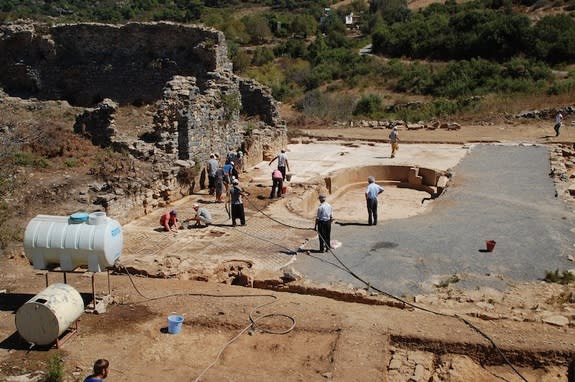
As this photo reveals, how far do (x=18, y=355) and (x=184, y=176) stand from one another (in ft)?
28.8

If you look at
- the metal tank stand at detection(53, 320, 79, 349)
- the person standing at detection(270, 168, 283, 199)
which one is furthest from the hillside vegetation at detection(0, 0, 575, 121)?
the metal tank stand at detection(53, 320, 79, 349)

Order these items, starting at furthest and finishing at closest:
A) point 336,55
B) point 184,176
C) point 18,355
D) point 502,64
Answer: point 336,55 → point 502,64 → point 184,176 → point 18,355

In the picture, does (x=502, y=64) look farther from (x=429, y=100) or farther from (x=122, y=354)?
(x=122, y=354)

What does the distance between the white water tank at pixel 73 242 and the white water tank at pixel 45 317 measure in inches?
32.6

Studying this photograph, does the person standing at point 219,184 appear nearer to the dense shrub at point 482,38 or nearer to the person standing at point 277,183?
the person standing at point 277,183

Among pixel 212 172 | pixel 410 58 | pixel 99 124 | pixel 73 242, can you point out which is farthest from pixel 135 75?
pixel 410 58

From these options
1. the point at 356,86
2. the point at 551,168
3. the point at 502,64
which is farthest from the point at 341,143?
the point at 502,64

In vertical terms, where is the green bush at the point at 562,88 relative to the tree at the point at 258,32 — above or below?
below

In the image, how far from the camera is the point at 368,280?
10906 mm

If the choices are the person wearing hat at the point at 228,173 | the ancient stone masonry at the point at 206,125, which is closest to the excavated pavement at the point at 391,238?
the person wearing hat at the point at 228,173

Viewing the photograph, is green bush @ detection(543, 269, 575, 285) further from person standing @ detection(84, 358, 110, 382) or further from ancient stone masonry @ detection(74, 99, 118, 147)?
ancient stone masonry @ detection(74, 99, 118, 147)

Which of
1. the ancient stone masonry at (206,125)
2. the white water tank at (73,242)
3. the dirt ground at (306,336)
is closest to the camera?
the dirt ground at (306,336)

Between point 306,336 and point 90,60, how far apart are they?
1985 centimetres

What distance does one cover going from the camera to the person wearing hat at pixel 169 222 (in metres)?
13.8
